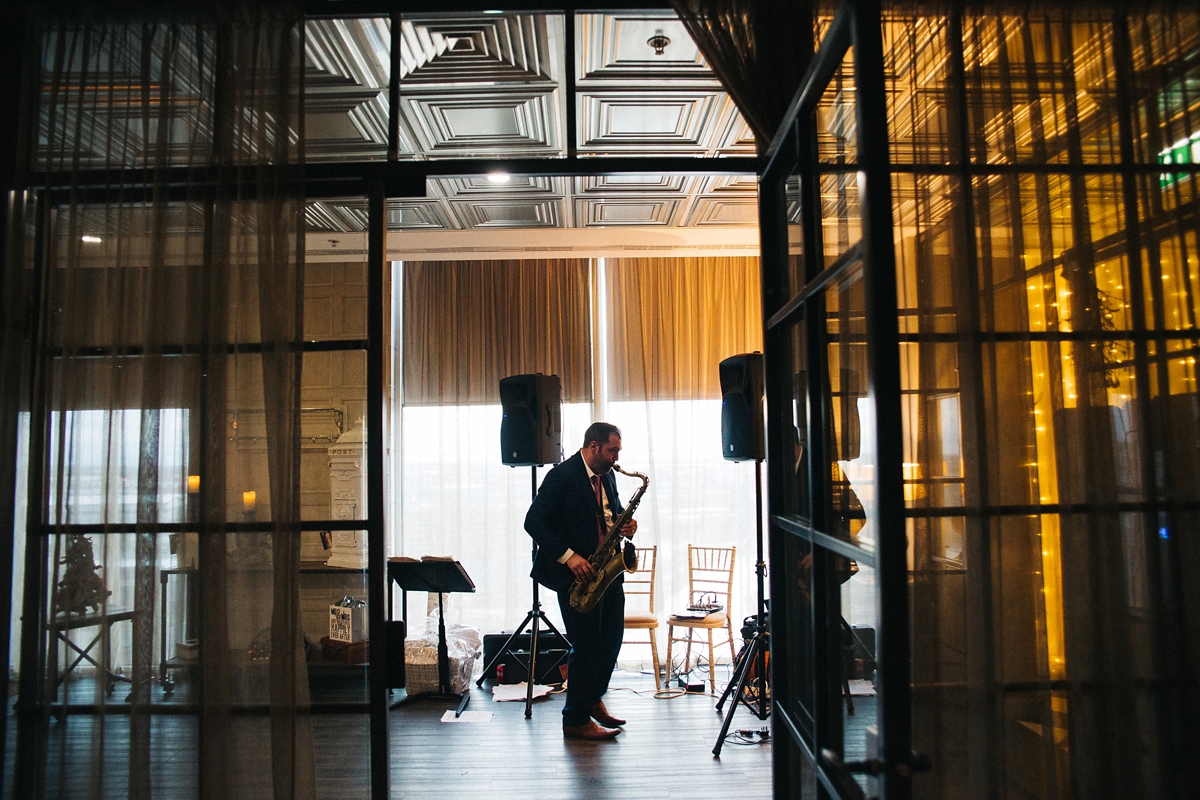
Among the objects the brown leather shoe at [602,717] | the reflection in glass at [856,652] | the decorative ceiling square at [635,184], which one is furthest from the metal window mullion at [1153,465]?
the decorative ceiling square at [635,184]

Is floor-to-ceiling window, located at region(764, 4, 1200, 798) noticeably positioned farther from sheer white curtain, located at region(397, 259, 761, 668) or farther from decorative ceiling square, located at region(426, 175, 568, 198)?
sheer white curtain, located at region(397, 259, 761, 668)

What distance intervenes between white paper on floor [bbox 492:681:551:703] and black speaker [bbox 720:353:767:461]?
214 cm

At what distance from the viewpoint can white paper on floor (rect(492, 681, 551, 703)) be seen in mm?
5121

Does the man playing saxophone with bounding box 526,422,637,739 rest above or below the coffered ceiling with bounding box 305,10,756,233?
below

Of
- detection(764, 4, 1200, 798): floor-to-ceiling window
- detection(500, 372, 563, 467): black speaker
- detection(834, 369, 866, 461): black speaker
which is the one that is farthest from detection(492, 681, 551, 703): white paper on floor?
detection(834, 369, 866, 461): black speaker

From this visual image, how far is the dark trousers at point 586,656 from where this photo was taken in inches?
171

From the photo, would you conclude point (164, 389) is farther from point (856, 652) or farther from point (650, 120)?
point (856, 652)


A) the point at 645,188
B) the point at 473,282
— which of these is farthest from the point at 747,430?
the point at 473,282

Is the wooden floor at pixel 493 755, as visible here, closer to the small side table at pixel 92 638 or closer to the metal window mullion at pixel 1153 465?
the small side table at pixel 92 638

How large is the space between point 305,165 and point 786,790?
7.95 feet

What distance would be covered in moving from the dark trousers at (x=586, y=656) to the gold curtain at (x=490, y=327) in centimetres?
245

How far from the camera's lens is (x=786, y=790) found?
88.6 inches

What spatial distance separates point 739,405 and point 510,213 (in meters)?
2.49

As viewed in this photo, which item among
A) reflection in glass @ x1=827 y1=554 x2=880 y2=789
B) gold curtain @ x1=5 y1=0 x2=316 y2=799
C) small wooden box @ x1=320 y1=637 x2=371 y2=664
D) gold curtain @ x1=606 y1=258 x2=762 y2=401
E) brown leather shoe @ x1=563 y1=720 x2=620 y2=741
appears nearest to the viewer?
reflection in glass @ x1=827 y1=554 x2=880 y2=789
